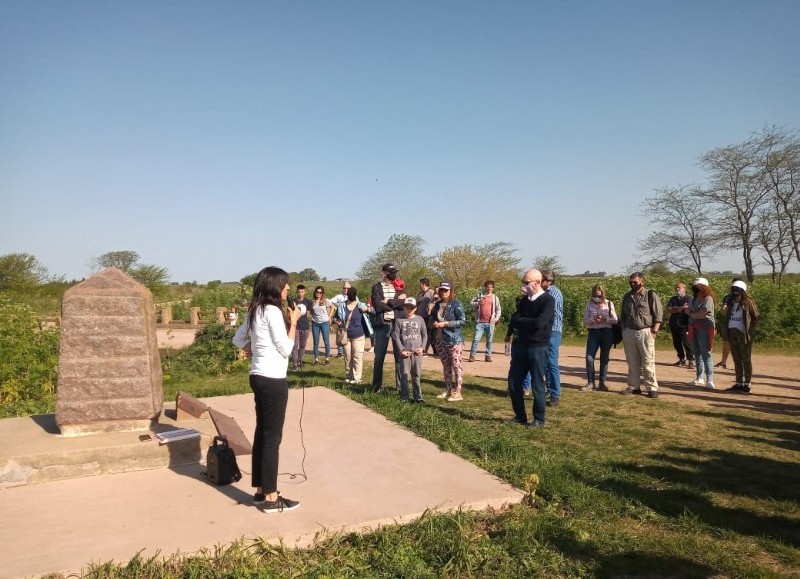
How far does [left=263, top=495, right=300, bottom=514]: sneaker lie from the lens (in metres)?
4.29

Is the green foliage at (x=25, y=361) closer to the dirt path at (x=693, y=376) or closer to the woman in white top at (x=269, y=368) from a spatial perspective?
the woman in white top at (x=269, y=368)

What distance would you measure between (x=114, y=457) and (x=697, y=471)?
5322mm

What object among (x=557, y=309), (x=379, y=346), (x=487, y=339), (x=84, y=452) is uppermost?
(x=557, y=309)

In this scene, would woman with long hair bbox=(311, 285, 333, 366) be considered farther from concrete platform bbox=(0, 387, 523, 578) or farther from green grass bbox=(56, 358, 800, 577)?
concrete platform bbox=(0, 387, 523, 578)

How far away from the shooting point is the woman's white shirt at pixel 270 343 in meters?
4.18

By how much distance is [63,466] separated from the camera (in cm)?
507

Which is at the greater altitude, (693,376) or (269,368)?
(269,368)

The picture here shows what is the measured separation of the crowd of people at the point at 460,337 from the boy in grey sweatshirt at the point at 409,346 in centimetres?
1

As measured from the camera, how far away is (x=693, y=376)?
36.9 feet

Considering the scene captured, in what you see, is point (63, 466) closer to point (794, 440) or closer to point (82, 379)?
point (82, 379)

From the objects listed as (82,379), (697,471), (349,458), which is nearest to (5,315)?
(82,379)

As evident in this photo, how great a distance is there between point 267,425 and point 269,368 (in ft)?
1.35

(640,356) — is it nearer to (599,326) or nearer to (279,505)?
(599,326)

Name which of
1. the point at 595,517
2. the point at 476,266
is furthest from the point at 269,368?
the point at 476,266
